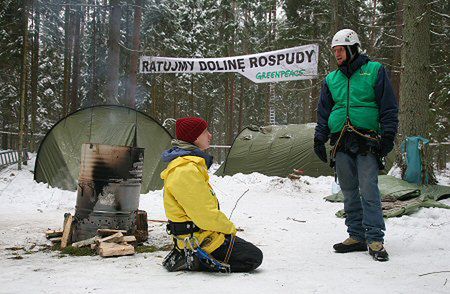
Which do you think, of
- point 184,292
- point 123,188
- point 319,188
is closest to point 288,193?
point 319,188

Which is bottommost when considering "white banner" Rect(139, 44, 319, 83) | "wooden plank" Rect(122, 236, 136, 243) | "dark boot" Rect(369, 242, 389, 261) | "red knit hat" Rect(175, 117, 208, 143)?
"wooden plank" Rect(122, 236, 136, 243)

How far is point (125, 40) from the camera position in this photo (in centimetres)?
2359

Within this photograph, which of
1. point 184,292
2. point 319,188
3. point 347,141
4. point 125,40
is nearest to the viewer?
point 184,292

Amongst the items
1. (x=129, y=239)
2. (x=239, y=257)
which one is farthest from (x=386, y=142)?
(x=129, y=239)

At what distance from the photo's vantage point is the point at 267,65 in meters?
12.5

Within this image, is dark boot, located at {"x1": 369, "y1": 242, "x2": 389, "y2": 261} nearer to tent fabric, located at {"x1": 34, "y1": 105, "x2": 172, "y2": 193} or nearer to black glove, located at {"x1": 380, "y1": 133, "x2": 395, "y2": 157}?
black glove, located at {"x1": 380, "y1": 133, "x2": 395, "y2": 157}

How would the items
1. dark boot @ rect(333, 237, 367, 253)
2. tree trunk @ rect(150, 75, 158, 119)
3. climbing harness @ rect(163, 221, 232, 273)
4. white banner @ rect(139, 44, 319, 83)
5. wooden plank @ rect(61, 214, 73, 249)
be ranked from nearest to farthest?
climbing harness @ rect(163, 221, 232, 273) → dark boot @ rect(333, 237, 367, 253) → wooden plank @ rect(61, 214, 73, 249) → white banner @ rect(139, 44, 319, 83) → tree trunk @ rect(150, 75, 158, 119)

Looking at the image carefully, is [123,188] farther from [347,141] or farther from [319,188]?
[319,188]

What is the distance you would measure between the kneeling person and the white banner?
9.36 metres

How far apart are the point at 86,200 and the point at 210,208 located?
2205mm

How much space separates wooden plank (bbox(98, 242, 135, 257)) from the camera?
3.82m

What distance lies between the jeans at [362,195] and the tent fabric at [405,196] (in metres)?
1.74

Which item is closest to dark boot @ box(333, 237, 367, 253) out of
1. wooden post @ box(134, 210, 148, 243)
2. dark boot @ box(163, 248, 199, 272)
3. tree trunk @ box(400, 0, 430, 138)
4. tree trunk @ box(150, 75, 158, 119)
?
dark boot @ box(163, 248, 199, 272)

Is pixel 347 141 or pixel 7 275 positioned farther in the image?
pixel 347 141
